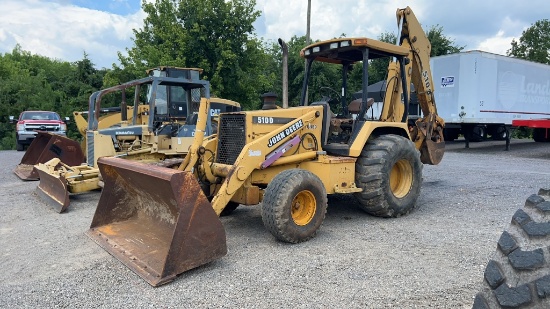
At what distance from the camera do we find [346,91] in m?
7.46

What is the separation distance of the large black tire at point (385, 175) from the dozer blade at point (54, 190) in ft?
15.8

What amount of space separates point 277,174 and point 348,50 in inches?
96.7

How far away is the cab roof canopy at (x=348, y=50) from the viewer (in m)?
6.22

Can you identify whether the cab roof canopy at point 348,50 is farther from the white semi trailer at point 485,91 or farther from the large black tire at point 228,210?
the white semi trailer at point 485,91

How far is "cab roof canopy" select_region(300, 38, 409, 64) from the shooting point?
6219mm

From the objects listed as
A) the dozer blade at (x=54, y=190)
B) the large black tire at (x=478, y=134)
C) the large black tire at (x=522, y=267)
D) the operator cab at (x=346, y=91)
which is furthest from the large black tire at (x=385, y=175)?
the large black tire at (x=478, y=134)

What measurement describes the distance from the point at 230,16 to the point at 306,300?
61.2ft

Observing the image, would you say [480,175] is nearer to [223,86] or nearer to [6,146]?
[223,86]

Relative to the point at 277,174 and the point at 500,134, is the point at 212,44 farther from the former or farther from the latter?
the point at 277,174

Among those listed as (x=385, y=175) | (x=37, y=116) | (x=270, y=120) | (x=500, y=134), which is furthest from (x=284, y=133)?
(x=37, y=116)

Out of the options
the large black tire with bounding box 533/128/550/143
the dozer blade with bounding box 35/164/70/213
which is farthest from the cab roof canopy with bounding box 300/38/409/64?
the large black tire with bounding box 533/128/550/143

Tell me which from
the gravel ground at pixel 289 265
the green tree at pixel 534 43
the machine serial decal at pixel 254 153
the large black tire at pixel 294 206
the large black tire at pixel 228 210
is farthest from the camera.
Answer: the green tree at pixel 534 43

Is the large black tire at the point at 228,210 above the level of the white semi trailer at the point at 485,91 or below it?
below

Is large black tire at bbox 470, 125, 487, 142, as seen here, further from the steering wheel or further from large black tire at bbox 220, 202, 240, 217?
large black tire at bbox 220, 202, 240, 217
